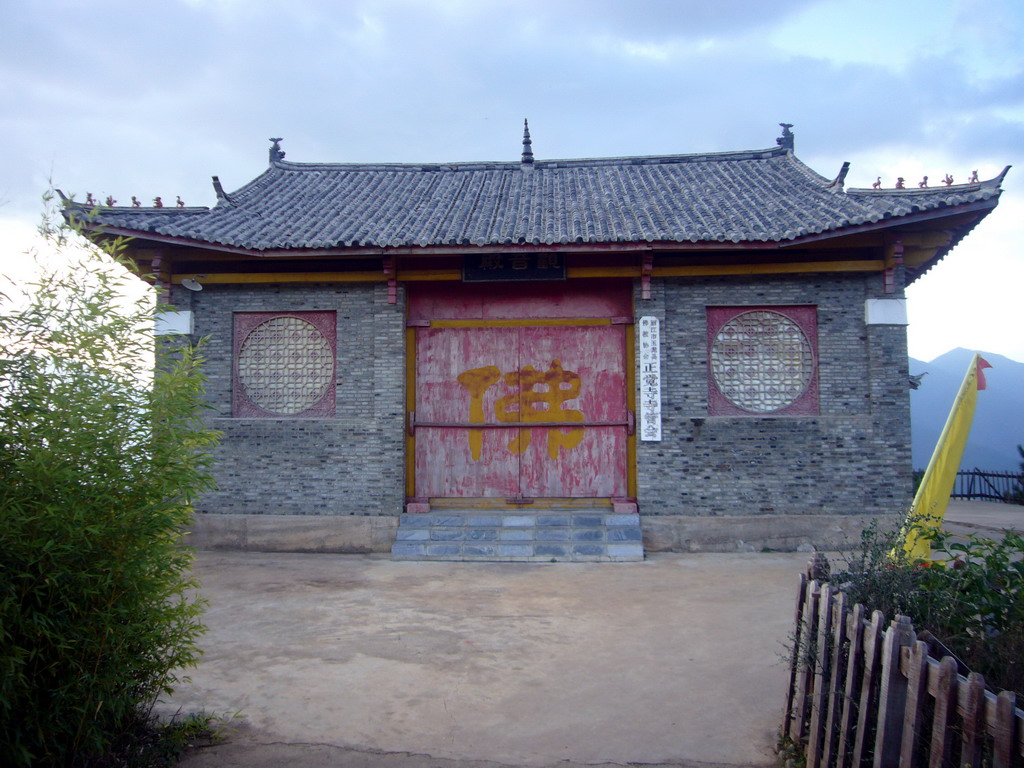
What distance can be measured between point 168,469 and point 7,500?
61 cm

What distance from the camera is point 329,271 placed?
9516mm

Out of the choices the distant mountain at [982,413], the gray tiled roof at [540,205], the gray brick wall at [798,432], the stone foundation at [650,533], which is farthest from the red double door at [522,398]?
the distant mountain at [982,413]

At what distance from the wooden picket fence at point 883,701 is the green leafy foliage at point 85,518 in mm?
2742

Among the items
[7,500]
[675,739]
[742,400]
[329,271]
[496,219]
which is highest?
[496,219]

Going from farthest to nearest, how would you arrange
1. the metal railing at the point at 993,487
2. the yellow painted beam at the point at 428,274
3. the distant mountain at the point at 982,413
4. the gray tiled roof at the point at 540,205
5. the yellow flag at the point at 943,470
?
the distant mountain at the point at 982,413 < the metal railing at the point at 993,487 < the yellow painted beam at the point at 428,274 < the gray tiled roof at the point at 540,205 < the yellow flag at the point at 943,470

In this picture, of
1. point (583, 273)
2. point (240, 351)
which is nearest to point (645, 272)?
point (583, 273)

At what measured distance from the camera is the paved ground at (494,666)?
3688 millimetres

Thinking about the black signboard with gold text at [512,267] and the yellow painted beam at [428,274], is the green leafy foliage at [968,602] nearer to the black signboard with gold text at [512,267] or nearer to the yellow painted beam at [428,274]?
the black signboard with gold text at [512,267]

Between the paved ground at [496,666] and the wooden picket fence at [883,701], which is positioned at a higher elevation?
the wooden picket fence at [883,701]

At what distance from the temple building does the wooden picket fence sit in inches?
207

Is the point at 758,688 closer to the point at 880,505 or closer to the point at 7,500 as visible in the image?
the point at 7,500

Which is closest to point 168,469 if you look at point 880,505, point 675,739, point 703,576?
point 675,739

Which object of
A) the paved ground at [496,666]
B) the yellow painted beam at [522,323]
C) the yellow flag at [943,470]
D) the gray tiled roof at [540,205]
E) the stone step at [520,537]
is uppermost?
the gray tiled roof at [540,205]

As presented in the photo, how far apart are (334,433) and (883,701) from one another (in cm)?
758
